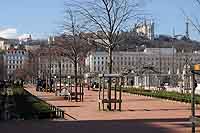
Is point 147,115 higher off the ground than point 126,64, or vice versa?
Result: point 126,64

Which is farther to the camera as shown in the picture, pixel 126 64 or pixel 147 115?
pixel 126 64

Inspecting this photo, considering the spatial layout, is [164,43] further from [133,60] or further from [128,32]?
[128,32]

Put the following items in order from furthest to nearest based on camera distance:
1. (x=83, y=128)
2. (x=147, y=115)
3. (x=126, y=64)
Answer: (x=126, y=64) < (x=147, y=115) < (x=83, y=128)

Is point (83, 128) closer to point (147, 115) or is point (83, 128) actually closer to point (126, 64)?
point (147, 115)

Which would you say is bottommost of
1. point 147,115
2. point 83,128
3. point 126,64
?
point 147,115

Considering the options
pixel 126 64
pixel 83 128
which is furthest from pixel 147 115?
pixel 126 64

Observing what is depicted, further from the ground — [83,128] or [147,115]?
[83,128]

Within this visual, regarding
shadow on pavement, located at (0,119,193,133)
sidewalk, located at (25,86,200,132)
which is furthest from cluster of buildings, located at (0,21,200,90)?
shadow on pavement, located at (0,119,193,133)

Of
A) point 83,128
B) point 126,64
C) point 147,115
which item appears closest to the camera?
point 83,128

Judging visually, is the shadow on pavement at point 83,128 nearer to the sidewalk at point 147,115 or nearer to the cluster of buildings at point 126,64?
the sidewalk at point 147,115

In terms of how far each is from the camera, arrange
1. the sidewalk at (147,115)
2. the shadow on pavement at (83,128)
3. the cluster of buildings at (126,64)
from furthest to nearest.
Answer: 1. the cluster of buildings at (126,64)
2. the sidewalk at (147,115)
3. the shadow on pavement at (83,128)

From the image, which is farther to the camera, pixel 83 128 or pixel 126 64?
pixel 126 64

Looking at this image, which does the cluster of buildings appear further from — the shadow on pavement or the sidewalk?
the shadow on pavement

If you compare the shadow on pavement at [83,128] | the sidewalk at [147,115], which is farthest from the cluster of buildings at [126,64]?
the shadow on pavement at [83,128]
